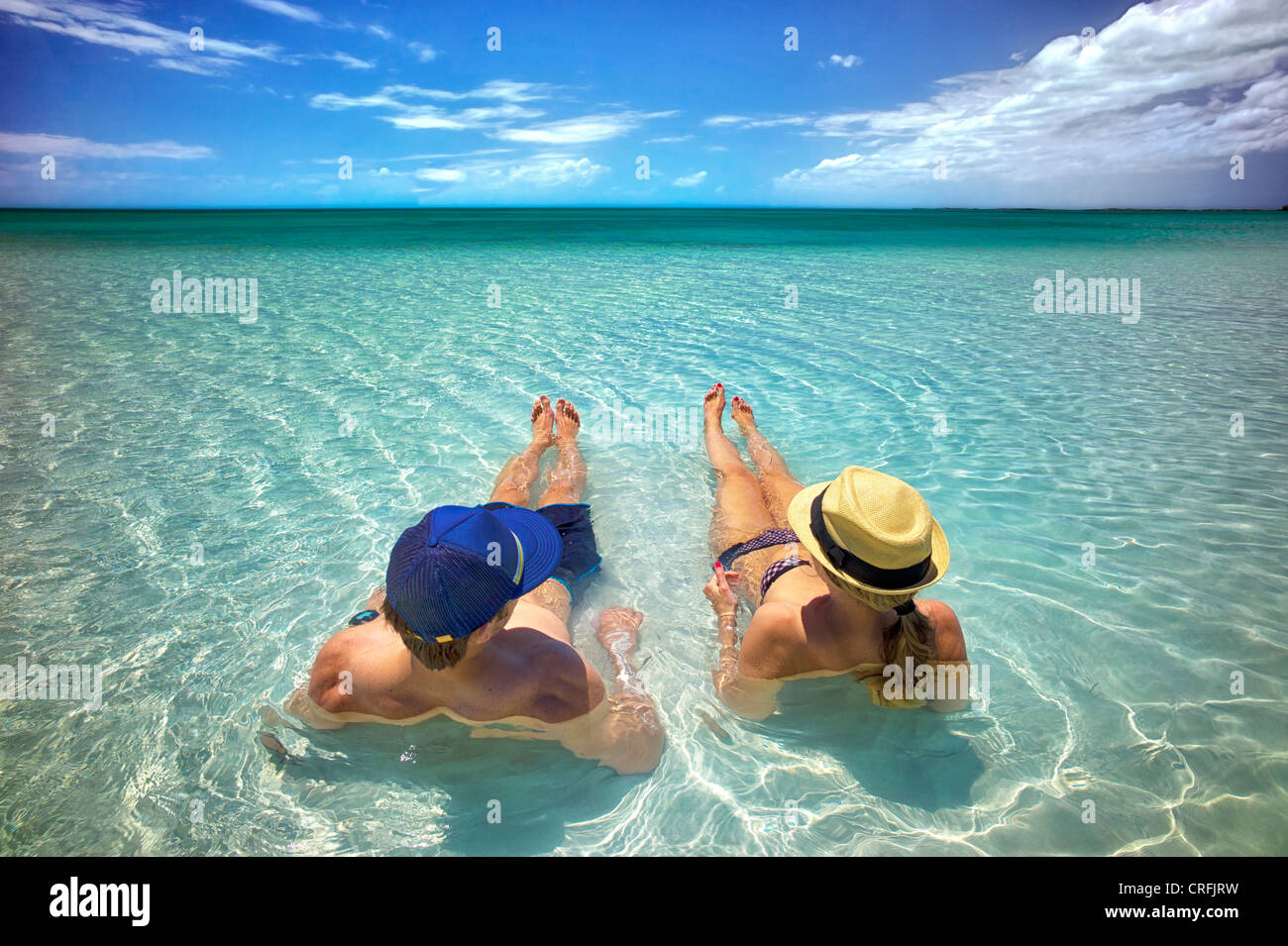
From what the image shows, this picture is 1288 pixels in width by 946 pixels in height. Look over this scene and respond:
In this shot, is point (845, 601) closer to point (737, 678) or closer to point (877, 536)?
point (877, 536)

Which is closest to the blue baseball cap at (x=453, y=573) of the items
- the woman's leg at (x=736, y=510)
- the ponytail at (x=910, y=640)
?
the ponytail at (x=910, y=640)

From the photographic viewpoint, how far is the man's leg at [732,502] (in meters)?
4.17

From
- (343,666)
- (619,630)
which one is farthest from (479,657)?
(619,630)

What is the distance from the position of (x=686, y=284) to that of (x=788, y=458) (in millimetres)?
11554

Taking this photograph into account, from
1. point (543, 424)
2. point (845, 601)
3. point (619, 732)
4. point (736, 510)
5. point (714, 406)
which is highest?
point (714, 406)

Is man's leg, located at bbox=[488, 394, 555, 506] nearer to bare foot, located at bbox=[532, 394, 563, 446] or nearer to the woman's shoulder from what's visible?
bare foot, located at bbox=[532, 394, 563, 446]

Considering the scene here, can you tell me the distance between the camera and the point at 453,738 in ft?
9.45

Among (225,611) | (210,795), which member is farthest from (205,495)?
(210,795)

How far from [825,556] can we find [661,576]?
192 centimetres

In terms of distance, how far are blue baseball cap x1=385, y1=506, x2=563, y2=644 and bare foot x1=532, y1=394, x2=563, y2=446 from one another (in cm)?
349

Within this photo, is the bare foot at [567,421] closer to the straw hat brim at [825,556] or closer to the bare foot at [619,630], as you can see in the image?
the bare foot at [619,630]

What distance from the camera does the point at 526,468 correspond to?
5.16m

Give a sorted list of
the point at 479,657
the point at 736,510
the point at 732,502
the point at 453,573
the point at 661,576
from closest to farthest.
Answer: the point at 453,573, the point at 479,657, the point at 661,576, the point at 736,510, the point at 732,502
